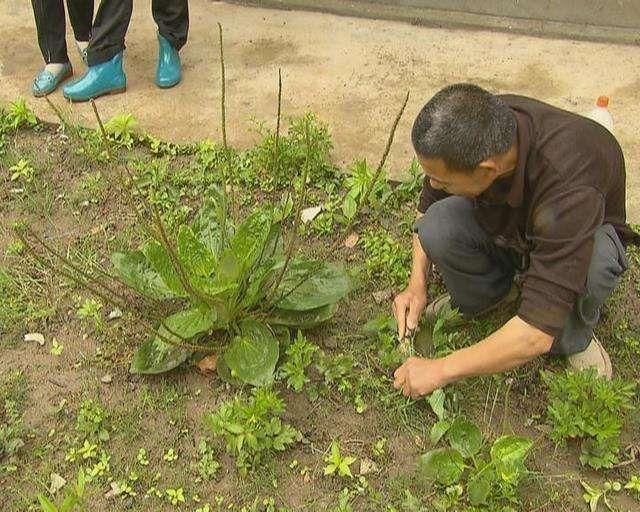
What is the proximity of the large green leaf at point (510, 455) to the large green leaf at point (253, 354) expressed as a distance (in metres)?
0.77

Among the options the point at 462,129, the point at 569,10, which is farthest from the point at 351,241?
the point at 569,10

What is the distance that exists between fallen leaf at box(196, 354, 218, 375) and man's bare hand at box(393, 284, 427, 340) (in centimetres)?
67

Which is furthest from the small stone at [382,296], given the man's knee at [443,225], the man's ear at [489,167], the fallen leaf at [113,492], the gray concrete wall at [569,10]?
the gray concrete wall at [569,10]

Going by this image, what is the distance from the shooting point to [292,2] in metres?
4.82

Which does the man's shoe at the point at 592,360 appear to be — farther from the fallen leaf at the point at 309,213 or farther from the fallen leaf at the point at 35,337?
the fallen leaf at the point at 35,337

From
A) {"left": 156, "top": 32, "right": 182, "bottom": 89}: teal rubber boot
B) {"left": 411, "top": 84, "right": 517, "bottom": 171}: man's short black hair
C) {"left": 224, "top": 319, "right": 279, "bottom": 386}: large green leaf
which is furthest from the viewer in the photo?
{"left": 156, "top": 32, "right": 182, "bottom": 89}: teal rubber boot

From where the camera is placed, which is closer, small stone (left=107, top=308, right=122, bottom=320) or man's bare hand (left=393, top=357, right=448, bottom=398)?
man's bare hand (left=393, top=357, right=448, bottom=398)

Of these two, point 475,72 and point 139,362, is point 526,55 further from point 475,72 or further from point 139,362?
point 139,362

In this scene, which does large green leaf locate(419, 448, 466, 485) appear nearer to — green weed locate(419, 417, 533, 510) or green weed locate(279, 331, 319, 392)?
green weed locate(419, 417, 533, 510)

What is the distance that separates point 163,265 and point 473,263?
3.50ft

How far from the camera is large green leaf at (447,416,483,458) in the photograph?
92.5 inches

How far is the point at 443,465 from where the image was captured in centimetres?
233

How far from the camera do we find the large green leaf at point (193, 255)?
98.7 inches

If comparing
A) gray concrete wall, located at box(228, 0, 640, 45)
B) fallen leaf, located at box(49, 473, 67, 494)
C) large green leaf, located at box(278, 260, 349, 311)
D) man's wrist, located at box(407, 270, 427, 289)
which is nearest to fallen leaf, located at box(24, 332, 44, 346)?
fallen leaf, located at box(49, 473, 67, 494)
